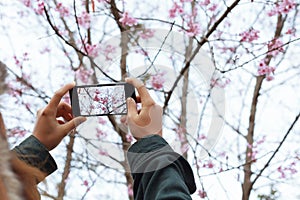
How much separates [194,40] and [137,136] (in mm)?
1385

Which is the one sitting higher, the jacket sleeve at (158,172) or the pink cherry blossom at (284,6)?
the pink cherry blossom at (284,6)

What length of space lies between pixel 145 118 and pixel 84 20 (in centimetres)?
156

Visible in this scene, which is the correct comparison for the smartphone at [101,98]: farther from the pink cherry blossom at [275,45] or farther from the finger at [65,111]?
the pink cherry blossom at [275,45]

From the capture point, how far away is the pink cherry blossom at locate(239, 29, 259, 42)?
2.16m

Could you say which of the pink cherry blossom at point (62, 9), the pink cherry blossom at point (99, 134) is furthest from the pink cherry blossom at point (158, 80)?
the pink cherry blossom at point (62, 9)

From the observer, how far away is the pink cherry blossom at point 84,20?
2164 mm

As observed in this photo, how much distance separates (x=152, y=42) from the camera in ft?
5.30

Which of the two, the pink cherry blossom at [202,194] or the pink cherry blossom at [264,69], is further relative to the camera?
the pink cherry blossom at [264,69]

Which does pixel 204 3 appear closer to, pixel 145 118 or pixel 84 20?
pixel 84 20

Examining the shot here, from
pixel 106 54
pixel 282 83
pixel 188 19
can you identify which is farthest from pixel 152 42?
pixel 282 83

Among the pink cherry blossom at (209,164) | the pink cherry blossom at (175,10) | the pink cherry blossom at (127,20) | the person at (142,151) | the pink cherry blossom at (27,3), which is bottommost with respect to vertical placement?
the pink cherry blossom at (209,164)

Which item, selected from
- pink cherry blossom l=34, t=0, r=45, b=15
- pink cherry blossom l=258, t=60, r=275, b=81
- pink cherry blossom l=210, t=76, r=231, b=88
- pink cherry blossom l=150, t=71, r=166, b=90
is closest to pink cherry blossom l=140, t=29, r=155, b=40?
pink cherry blossom l=150, t=71, r=166, b=90

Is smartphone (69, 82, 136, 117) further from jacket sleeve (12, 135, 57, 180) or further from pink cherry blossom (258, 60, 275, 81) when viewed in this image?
pink cherry blossom (258, 60, 275, 81)

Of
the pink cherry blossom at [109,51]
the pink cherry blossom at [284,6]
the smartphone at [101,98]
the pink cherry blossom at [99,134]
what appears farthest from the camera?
the pink cherry blossom at [284,6]
